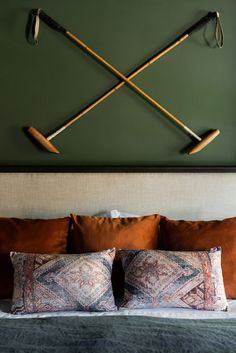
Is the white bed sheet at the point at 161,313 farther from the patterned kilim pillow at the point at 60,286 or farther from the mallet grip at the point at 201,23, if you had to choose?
the mallet grip at the point at 201,23

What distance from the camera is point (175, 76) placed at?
2824 mm

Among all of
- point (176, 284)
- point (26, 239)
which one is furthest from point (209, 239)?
point (26, 239)

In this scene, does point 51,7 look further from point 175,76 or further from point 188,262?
point 188,262

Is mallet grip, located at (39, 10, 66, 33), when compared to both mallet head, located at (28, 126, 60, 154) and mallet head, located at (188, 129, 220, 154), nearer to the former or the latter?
mallet head, located at (28, 126, 60, 154)

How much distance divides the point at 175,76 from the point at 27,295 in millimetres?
1566

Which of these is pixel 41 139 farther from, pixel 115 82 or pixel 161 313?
pixel 161 313

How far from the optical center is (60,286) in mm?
2088

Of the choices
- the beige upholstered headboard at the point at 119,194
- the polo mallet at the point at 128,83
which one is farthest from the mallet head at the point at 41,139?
the beige upholstered headboard at the point at 119,194

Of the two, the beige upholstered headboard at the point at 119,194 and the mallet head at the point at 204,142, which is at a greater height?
the mallet head at the point at 204,142

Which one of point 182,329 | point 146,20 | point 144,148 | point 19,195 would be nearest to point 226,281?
point 182,329

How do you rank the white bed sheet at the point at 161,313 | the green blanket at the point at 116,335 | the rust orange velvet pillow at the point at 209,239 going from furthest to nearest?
the rust orange velvet pillow at the point at 209,239
the white bed sheet at the point at 161,313
the green blanket at the point at 116,335

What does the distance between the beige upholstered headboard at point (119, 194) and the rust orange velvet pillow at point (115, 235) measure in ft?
0.77

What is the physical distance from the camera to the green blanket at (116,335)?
1583mm

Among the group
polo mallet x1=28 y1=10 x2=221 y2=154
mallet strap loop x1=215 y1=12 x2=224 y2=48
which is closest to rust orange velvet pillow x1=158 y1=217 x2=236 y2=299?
polo mallet x1=28 y1=10 x2=221 y2=154
